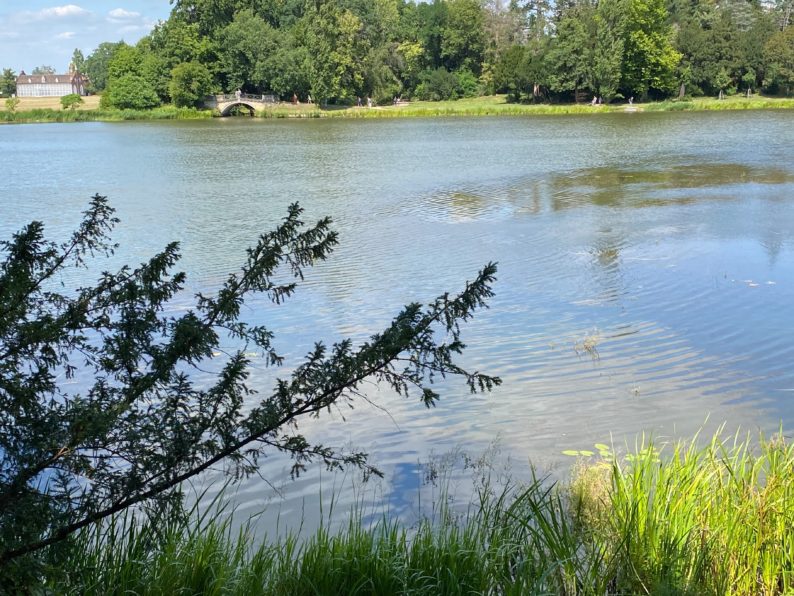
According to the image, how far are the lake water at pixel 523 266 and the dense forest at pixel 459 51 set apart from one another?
135 ft

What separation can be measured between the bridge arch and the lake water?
44.2 m

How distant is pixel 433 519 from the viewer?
470cm

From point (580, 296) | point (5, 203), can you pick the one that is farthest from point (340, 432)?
point (5, 203)

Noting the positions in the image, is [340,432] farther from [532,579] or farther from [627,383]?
[532,579]

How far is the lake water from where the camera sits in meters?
6.18

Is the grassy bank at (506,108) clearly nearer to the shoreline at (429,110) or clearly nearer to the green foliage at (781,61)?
the shoreline at (429,110)

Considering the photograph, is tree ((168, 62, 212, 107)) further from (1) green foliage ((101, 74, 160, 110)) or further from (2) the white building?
(2) the white building

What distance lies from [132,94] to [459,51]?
3257 centimetres

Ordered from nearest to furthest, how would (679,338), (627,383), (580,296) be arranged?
(627,383) → (679,338) → (580,296)

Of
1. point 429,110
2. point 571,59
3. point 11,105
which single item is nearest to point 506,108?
point 429,110

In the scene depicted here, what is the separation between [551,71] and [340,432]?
6867 centimetres

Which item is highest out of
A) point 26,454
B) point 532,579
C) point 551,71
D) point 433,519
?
point 551,71

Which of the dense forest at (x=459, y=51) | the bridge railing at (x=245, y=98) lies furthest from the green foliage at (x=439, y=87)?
the bridge railing at (x=245, y=98)

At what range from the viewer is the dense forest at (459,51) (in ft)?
224
